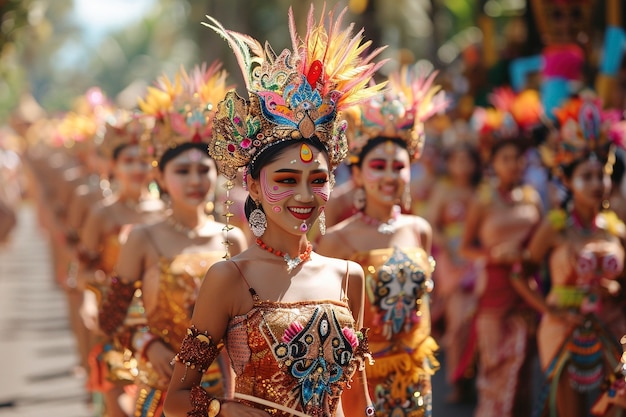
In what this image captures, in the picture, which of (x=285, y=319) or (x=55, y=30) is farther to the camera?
(x=55, y=30)

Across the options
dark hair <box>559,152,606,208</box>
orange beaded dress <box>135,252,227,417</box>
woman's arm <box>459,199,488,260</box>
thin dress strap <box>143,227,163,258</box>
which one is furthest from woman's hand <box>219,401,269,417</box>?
woman's arm <box>459,199,488,260</box>

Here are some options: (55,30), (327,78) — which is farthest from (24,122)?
(55,30)

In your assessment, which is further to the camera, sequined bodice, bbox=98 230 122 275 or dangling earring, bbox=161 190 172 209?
sequined bodice, bbox=98 230 122 275

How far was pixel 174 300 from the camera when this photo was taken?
230 inches

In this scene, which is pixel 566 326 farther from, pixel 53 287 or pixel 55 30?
pixel 55 30

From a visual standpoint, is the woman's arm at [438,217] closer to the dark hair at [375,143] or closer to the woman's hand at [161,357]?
the dark hair at [375,143]

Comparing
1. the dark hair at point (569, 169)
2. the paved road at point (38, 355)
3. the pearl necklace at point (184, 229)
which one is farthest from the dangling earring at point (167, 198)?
the paved road at point (38, 355)

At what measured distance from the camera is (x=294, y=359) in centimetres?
419

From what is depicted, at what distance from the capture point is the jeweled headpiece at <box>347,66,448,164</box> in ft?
20.5

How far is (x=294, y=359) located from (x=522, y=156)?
227 inches

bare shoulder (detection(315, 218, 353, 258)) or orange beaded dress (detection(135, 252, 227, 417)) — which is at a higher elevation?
bare shoulder (detection(315, 218, 353, 258))

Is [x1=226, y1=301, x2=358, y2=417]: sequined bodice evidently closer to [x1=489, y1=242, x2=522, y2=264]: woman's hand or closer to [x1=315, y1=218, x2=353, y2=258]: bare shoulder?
[x1=315, y1=218, x2=353, y2=258]: bare shoulder

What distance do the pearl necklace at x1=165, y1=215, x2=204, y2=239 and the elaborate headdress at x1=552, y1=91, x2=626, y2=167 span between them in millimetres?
2646

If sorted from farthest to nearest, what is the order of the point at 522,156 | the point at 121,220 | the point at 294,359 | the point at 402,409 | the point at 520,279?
the point at 522,156 → the point at 121,220 → the point at 520,279 → the point at 402,409 → the point at 294,359
